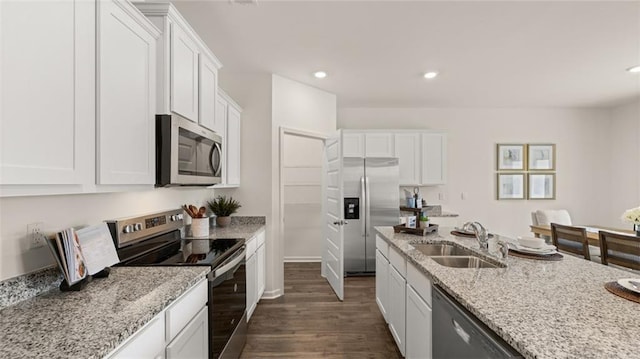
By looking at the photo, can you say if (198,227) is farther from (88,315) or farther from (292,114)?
(292,114)

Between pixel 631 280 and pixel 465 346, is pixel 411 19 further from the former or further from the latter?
pixel 465 346

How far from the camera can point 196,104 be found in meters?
2.09

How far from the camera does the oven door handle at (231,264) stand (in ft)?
5.93

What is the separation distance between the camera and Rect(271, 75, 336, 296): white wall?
358 cm

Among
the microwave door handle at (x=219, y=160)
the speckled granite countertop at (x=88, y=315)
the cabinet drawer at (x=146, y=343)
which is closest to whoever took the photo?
the speckled granite countertop at (x=88, y=315)

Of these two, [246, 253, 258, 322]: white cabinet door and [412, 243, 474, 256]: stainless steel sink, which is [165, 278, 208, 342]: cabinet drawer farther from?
[412, 243, 474, 256]: stainless steel sink

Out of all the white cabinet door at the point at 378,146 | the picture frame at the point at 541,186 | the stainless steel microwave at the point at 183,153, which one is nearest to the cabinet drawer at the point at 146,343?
the stainless steel microwave at the point at 183,153

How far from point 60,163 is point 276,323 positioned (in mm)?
2327

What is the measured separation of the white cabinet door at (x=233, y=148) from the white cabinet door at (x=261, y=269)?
0.77m

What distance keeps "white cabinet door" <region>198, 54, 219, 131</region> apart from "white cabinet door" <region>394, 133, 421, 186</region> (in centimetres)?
315

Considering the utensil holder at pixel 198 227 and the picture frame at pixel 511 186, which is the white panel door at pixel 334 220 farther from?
the picture frame at pixel 511 186

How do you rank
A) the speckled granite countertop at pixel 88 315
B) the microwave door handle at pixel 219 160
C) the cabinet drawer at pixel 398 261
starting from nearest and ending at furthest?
the speckled granite countertop at pixel 88 315
the cabinet drawer at pixel 398 261
the microwave door handle at pixel 219 160

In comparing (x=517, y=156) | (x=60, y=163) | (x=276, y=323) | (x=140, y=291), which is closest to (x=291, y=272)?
(x=276, y=323)

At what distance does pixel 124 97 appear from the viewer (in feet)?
4.63
